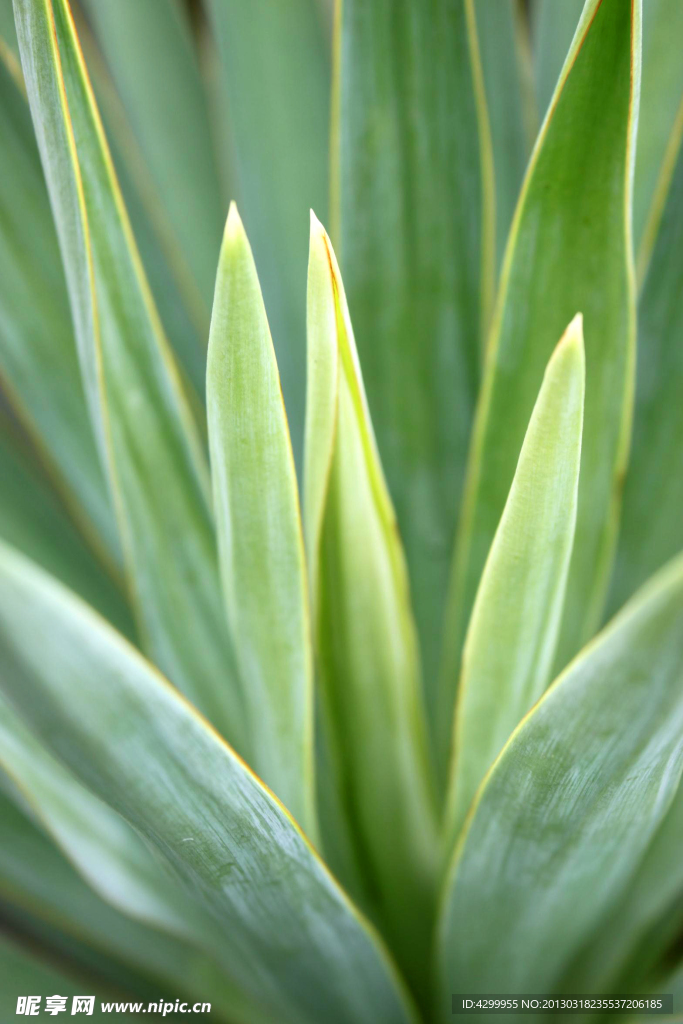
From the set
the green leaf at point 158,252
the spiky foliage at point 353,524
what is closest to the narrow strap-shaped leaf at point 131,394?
the spiky foliage at point 353,524

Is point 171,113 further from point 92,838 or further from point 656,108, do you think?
point 92,838

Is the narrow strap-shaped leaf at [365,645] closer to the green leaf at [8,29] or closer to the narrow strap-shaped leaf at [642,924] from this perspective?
the narrow strap-shaped leaf at [642,924]

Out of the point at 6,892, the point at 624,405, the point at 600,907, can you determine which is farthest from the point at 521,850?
the point at 6,892

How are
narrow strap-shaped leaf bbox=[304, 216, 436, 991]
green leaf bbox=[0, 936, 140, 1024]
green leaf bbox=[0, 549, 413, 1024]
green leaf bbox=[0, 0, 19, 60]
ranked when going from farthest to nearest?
green leaf bbox=[0, 0, 19, 60]
green leaf bbox=[0, 936, 140, 1024]
narrow strap-shaped leaf bbox=[304, 216, 436, 991]
green leaf bbox=[0, 549, 413, 1024]

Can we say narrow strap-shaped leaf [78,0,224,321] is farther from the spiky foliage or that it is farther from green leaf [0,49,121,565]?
green leaf [0,49,121,565]

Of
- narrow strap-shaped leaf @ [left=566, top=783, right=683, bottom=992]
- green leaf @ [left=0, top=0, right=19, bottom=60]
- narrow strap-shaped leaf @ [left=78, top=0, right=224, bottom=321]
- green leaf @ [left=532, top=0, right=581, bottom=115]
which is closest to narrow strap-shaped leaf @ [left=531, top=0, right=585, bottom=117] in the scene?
green leaf @ [left=532, top=0, right=581, bottom=115]
